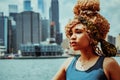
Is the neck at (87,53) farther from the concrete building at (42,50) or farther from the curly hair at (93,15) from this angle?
the concrete building at (42,50)

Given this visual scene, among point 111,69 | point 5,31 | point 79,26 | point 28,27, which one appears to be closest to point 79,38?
point 79,26

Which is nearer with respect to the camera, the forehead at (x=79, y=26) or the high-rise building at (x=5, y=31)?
the forehead at (x=79, y=26)

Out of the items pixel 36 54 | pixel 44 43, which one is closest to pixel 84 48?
pixel 36 54

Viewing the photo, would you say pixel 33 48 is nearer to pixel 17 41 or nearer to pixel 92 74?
pixel 17 41

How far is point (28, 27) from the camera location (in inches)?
4488

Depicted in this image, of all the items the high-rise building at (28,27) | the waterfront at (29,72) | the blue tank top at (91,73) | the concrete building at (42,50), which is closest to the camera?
the blue tank top at (91,73)

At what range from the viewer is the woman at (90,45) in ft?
5.01

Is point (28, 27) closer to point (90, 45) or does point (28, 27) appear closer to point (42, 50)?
point (42, 50)

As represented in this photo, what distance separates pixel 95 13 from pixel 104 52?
0.45 ft

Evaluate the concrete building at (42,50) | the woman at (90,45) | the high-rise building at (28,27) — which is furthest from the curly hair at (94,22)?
the high-rise building at (28,27)

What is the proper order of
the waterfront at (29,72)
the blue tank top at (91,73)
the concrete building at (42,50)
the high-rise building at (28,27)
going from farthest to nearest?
the high-rise building at (28,27), the concrete building at (42,50), the waterfront at (29,72), the blue tank top at (91,73)

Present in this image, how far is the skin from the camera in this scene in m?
1.52

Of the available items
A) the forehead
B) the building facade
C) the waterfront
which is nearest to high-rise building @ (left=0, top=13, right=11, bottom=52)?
the building facade

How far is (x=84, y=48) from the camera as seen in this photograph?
62.1 inches
